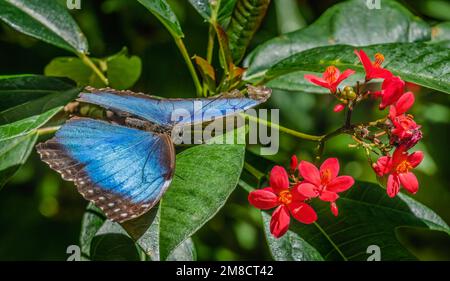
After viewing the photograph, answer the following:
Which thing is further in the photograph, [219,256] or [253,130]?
[219,256]

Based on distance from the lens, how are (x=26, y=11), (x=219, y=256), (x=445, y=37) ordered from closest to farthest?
(x=26, y=11), (x=445, y=37), (x=219, y=256)

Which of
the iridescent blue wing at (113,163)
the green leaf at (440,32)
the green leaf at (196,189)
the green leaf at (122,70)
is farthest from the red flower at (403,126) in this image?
the green leaf at (122,70)

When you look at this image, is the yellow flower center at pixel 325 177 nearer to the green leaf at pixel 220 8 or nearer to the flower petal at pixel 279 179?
the flower petal at pixel 279 179

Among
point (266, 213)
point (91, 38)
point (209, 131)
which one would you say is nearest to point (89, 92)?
point (209, 131)

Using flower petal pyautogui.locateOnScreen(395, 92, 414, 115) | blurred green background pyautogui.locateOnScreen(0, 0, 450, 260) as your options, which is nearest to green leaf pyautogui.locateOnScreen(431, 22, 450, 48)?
blurred green background pyautogui.locateOnScreen(0, 0, 450, 260)

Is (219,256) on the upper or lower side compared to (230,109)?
lower

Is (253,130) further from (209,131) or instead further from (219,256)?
(219,256)

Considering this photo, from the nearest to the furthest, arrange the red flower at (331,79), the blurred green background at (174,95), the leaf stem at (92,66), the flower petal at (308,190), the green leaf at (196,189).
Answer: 1. the green leaf at (196,189)
2. the flower petal at (308,190)
3. the red flower at (331,79)
4. the leaf stem at (92,66)
5. the blurred green background at (174,95)

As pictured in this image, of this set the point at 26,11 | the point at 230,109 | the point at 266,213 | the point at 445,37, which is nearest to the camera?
the point at 230,109

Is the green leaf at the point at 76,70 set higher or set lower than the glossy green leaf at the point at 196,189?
higher
